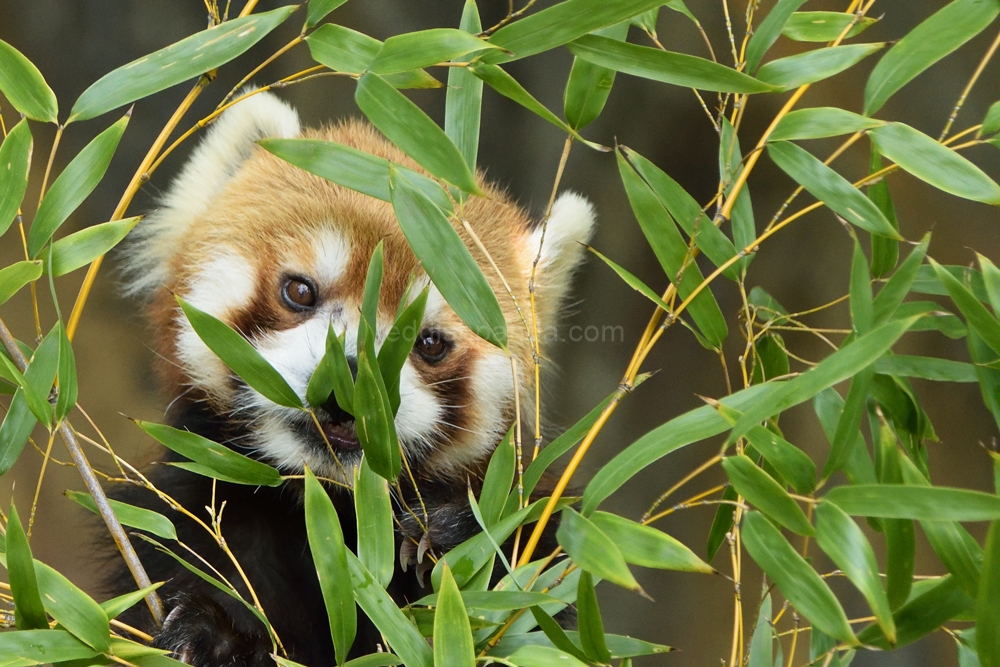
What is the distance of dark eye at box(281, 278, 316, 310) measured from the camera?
1.70 m

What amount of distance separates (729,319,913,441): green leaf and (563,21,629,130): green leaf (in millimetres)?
447


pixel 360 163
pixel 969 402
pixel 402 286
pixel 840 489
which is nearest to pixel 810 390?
pixel 840 489

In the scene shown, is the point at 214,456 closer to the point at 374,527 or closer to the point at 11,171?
the point at 374,527

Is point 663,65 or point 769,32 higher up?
point 769,32

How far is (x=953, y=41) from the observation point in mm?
1007

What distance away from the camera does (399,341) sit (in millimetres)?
1080

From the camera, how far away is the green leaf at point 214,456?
112 cm

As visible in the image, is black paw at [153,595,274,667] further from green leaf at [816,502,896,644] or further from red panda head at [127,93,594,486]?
green leaf at [816,502,896,644]

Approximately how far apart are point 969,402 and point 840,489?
155cm

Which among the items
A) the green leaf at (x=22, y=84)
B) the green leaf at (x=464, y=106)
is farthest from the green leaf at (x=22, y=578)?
the green leaf at (x=464, y=106)

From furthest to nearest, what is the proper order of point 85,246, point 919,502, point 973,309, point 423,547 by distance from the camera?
point 423,547, point 85,246, point 973,309, point 919,502

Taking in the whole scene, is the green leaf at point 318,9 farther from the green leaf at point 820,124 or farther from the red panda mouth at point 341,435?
the red panda mouth at point 341,435

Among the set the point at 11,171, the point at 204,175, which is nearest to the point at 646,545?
the point at 11,171

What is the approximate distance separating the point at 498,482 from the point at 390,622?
23cm
